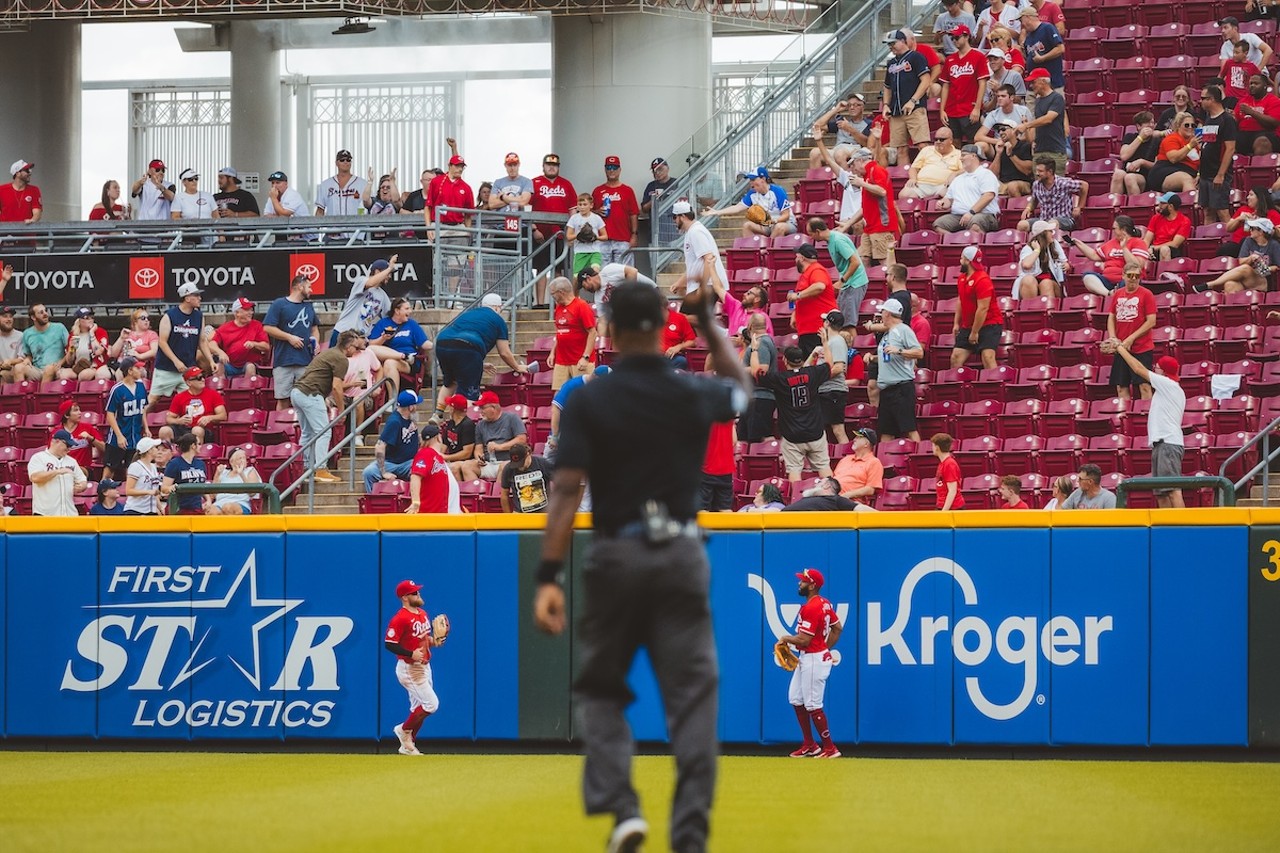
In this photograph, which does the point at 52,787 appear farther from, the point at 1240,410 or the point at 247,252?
the point at 247,252

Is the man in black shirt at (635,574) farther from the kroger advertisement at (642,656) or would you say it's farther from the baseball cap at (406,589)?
the baseball cap at (406,589)

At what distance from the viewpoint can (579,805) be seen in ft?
32.2

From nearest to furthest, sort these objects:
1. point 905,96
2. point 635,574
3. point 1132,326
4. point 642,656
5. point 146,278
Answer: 1. point 635,574
2. point 642,656
3. point 1132,326
4. point 905,96
5. point 146,278

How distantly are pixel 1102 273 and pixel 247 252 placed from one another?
34.4 feet

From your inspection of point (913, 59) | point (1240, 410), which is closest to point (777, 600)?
point (1240, 410)

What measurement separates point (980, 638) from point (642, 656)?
246 cm

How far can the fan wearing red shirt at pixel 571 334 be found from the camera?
18984 mm

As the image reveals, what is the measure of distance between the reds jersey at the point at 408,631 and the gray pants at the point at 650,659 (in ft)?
24.5

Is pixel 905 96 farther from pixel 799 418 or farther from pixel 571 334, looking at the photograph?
pixel 799 418

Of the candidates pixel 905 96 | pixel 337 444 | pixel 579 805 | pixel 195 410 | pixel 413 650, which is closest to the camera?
pixel 579 805

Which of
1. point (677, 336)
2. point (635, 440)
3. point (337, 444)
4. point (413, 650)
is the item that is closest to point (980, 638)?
point (413, 650)

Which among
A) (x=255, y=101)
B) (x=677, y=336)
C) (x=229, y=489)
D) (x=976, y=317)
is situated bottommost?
(x=229, y=489)

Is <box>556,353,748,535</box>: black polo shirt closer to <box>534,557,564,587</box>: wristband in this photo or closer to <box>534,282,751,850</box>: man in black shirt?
<box>534,282,751,850</box>: man in black shirt

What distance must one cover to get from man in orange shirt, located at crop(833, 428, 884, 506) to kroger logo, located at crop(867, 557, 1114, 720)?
101 inches
